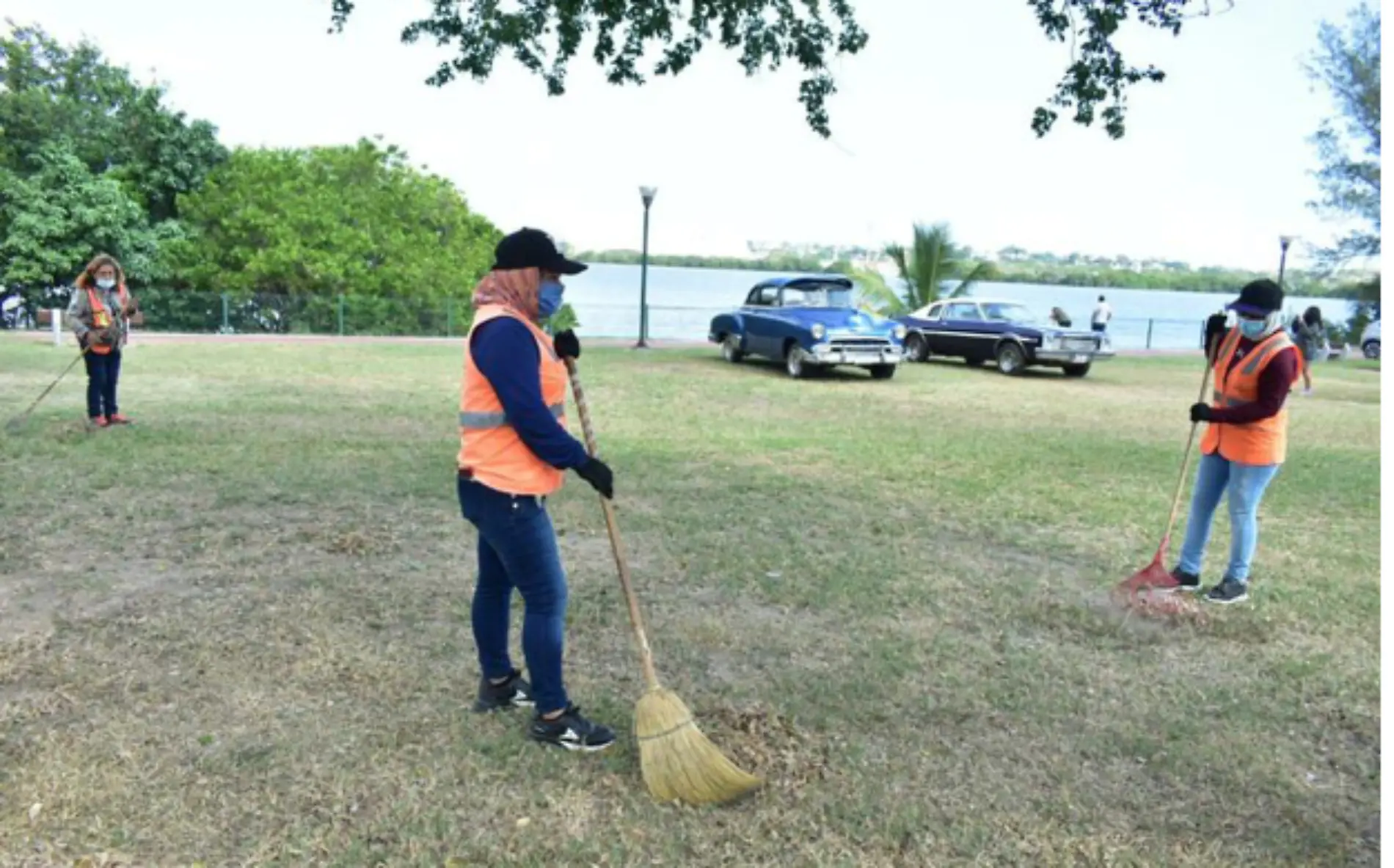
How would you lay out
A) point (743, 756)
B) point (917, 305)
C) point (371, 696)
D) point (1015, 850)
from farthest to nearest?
point (917, 305) → point (371, 696) → point (743, 756) → point (1015, 850)

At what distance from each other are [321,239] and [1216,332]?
87.7 ft

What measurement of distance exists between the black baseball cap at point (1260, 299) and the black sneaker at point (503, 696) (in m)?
3.77

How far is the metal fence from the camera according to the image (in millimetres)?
26953

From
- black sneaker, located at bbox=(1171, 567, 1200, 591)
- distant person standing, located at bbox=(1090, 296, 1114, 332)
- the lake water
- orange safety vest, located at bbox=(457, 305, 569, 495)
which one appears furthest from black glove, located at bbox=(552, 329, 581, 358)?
distant person standing, located at bbox=(1090, 296, 1114, 332)

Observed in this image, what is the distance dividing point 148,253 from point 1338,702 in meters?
30.4

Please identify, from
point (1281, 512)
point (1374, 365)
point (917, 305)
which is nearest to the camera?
point (1281, 512)

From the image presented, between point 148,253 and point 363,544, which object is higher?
point 148,253

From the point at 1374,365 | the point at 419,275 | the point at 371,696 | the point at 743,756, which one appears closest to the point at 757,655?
the point at 743,756

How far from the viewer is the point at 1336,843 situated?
11.2ft

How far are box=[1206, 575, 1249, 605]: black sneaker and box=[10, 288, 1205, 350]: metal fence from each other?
21.0 metres

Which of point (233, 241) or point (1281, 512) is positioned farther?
point (233, 241)

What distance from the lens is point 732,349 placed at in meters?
20.3

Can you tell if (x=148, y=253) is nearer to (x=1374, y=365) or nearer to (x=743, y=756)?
(x=743, y=756)

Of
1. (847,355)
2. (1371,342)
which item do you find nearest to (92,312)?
(847,355)
